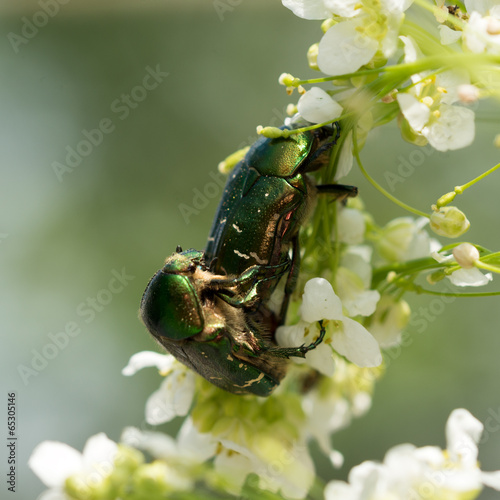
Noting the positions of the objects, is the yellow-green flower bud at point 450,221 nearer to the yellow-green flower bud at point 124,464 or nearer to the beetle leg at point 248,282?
the beetle leg at point 248,282

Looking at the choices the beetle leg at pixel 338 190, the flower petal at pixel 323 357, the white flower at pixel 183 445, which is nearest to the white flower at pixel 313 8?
the beetle leg at pixel 338 190

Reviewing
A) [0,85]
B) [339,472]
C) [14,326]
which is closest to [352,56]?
[339,472]

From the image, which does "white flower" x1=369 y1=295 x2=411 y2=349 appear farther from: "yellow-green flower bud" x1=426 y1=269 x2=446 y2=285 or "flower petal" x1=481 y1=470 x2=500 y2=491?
"flower petal" x1=481 y1=470 x2=500 y2=491

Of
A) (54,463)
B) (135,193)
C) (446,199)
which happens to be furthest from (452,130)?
(135,193)

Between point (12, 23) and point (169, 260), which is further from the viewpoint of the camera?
point (12, 23)

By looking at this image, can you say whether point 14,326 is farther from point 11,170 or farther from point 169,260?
point 169,260

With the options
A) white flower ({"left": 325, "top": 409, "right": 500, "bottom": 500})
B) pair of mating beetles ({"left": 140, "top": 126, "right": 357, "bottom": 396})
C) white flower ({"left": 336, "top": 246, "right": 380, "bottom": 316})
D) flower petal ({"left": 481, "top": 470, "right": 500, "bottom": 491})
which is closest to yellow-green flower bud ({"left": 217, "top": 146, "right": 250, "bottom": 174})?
pair of mating beetles ({"left": 140, "top": 126, "right": 357, "bottom": 396})

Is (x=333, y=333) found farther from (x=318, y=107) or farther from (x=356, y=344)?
(x=318, y=107)
